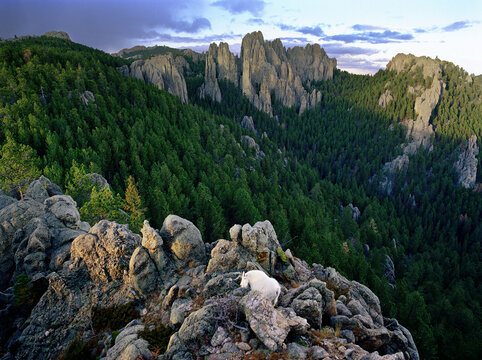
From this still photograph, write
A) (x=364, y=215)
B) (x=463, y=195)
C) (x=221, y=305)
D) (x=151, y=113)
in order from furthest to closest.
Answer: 1. (x=463, y=195)
2. (x=364, y=215)
3. (x=151, y=113)
4. (x=221, y=305)

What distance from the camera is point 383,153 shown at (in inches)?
7219

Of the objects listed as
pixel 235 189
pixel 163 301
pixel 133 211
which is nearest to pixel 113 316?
pixel 163 301

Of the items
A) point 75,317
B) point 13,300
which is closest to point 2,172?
point 13,300

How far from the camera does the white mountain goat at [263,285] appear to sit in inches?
525

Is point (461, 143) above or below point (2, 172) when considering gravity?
below

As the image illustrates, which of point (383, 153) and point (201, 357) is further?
point (383, 153)

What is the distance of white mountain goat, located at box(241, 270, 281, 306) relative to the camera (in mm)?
13344

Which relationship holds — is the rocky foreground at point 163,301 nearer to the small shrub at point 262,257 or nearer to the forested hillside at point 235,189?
the small shrub at point 262,257

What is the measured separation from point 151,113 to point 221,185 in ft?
140

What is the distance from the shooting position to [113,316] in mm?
15945

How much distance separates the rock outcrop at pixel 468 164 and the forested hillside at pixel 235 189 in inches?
446

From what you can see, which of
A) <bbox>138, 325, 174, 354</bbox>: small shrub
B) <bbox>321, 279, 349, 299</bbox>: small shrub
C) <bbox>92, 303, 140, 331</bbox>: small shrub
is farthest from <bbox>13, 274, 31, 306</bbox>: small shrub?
<bbox>321, 279, 349, 299</bbox>: small shrub

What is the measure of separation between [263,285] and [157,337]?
18.6ft

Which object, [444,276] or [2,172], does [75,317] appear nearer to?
[2,172]
